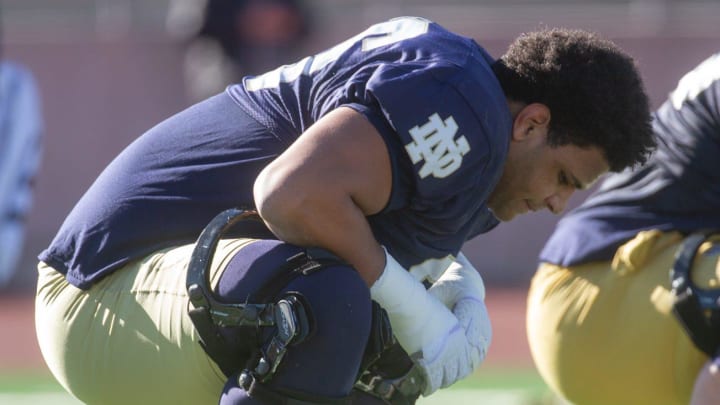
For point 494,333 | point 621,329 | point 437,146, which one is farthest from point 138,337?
point 494,333

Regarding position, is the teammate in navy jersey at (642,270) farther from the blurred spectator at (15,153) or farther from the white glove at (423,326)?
the blurred spectator at (15,153)

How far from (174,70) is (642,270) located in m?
5.91

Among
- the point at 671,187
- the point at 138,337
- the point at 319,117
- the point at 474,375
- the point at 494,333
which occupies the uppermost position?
the point at 319,117

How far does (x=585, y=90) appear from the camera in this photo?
268cm

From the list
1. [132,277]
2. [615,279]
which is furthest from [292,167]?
[615,279]

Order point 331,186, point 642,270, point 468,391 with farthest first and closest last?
point 468,391 → point 642,270 → point 331,186

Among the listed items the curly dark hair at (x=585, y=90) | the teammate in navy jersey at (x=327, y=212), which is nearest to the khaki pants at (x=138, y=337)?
the teammate in navy jersey at (x=327, y=212)

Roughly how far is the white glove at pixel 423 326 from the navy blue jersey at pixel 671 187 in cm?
95

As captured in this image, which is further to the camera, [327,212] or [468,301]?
[468,301]

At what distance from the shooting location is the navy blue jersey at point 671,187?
3.45 m

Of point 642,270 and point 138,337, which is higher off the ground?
point 138,337

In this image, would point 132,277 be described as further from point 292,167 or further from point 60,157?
point 60,157

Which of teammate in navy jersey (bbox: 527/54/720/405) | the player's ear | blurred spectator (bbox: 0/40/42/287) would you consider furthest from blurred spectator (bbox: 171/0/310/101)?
the player's ear

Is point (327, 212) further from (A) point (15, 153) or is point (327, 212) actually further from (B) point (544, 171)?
(A) point (15, 153)
